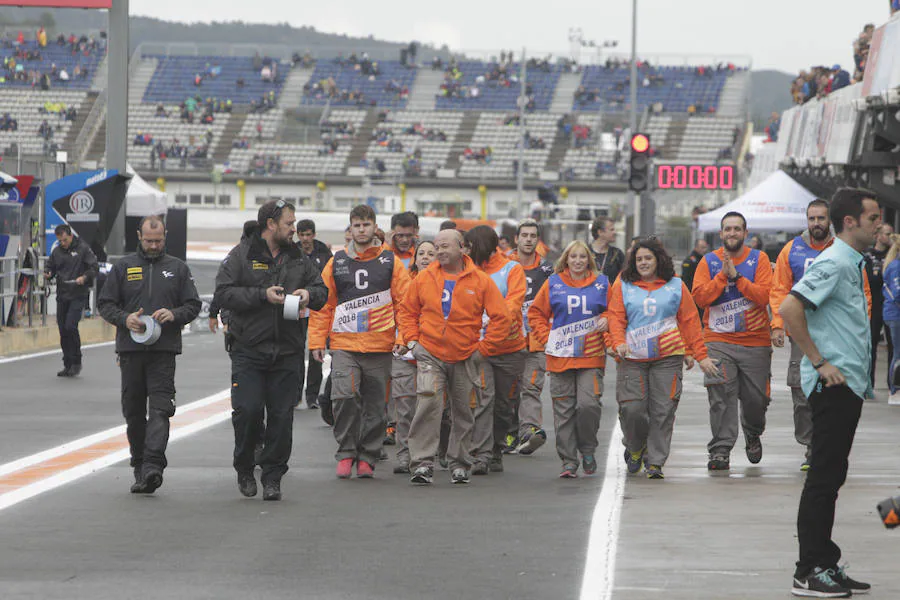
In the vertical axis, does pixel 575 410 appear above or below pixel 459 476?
above

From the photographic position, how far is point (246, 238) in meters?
10.3

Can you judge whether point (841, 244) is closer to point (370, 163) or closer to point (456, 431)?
point (456, 431)

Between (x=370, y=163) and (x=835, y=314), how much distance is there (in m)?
71.3

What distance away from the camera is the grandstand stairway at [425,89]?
8500 cm

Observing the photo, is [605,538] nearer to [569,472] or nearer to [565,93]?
[569,472]

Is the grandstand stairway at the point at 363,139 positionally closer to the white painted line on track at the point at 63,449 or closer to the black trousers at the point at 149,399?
the white painted line on track at the point at 63,449

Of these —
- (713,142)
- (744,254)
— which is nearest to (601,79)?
(713,142)

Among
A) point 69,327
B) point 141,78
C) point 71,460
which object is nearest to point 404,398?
point 71,460

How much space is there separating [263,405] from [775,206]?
2034 cm

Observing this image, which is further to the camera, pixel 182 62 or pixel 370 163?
pixel 182 62

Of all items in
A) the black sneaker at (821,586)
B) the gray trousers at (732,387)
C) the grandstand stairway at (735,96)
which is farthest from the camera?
the grandstand stairway at (735,96)

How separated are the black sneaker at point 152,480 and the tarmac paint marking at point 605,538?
8.75 feet

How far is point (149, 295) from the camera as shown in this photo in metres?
10.5

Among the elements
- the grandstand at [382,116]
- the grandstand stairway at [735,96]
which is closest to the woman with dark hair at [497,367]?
the grandstand at [382,116]
